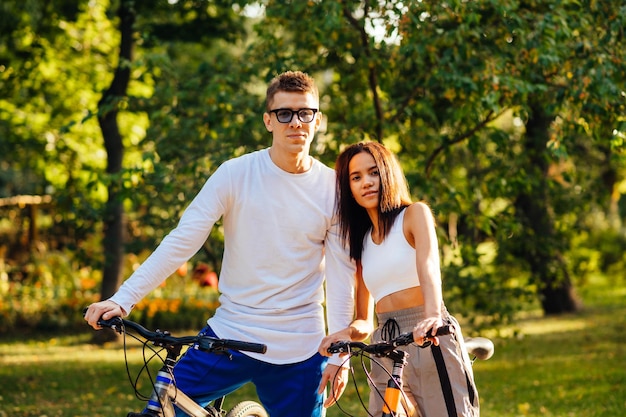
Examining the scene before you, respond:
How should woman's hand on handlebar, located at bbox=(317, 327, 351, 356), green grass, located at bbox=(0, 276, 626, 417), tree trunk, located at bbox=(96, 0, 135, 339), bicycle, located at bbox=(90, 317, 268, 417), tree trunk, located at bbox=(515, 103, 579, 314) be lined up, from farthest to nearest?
tree trunk, located at bbox=(96, 0, 135, 339) < tree trunk, located at bbox=(515, 103, 579, 314) < green grass, located at bbox=(0, 276, 626, 417) < woman's hand on handlebar, located at bbox=(317, 327, 351, 356) < bicycle, located at bbox=(90, 317, 268, 417)

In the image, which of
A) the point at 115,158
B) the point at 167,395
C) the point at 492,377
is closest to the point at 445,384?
the point at 167,395

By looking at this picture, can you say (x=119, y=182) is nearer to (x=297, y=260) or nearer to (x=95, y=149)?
(x=297, y=260)

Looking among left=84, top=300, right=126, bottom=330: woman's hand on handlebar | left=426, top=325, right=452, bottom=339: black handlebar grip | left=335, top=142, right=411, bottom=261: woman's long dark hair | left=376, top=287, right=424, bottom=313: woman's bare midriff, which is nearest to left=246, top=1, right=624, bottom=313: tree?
left=335, top=142, right=411, bottom=261: woman's long dark hair

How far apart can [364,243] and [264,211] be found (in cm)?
45

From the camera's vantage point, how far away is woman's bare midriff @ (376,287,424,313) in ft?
12.3

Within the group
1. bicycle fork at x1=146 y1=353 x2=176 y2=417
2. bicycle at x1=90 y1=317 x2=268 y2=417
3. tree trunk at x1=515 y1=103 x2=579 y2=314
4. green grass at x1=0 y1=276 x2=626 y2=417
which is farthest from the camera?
tree trunk at x1=515 y1=103 x2=579 y2=314

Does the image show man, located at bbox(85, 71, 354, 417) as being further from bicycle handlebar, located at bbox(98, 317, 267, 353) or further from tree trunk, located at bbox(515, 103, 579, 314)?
tree trunk, located at bbox(515, 103, 579, 314)

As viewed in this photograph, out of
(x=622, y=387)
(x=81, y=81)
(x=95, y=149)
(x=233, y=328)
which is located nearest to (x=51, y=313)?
(x=95, y=149)

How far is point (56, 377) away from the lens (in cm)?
1044

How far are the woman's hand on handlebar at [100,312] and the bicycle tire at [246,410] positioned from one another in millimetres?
977

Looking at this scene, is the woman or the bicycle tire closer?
the woman

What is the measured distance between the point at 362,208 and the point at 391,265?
13.4 inches

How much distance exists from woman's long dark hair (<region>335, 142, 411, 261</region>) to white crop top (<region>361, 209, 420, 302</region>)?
5 cm

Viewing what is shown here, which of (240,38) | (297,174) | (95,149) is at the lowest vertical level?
(297,174)
